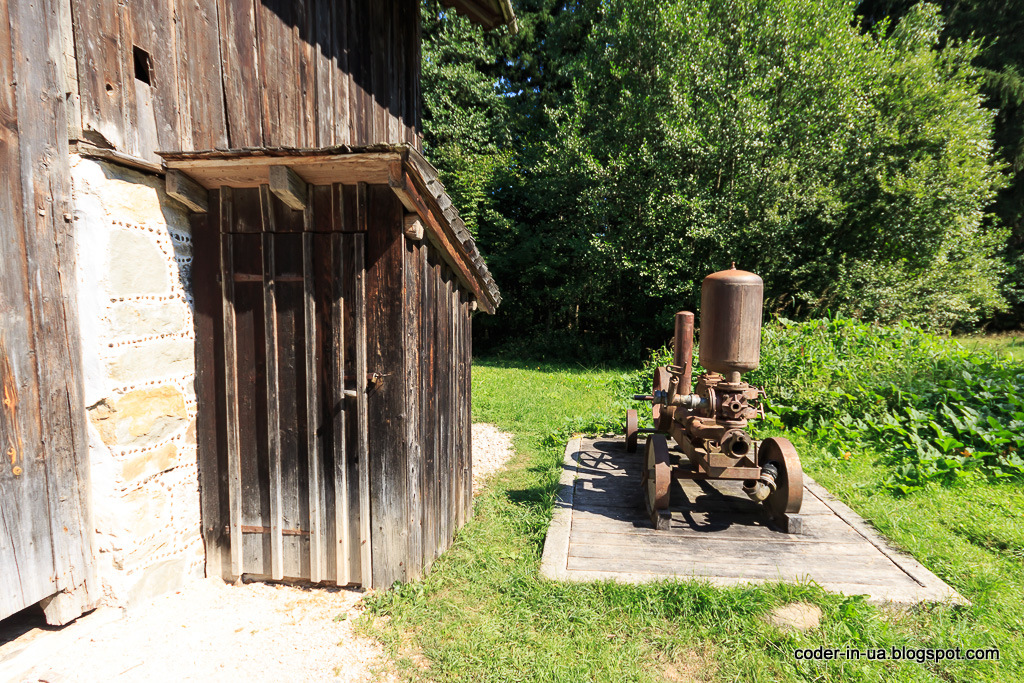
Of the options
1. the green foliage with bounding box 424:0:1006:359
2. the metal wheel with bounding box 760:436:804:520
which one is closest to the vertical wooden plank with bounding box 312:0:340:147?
the metal wheel with bounding box 760:436:804:520

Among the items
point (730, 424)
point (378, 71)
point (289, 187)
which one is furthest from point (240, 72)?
point (730, 424)

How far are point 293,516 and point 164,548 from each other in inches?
31.3

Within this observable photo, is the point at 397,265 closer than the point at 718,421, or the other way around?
the point at 397,265

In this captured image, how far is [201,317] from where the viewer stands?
3.58m

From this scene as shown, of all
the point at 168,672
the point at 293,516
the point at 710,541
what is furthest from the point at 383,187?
the point at 710,541

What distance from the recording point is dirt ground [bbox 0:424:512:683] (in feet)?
9.04

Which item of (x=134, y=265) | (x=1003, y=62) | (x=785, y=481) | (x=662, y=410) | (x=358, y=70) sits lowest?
(x=785, y=481)

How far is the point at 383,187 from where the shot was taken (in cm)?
333

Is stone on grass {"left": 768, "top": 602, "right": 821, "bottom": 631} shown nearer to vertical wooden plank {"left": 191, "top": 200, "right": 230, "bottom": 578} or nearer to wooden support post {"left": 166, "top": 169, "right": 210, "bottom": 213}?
vertical wooden plank {"left": 191, "top": 200, "right": 230, "bottom": 578}

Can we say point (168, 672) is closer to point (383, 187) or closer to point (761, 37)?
point (383, 187)

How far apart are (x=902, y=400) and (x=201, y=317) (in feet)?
26.4

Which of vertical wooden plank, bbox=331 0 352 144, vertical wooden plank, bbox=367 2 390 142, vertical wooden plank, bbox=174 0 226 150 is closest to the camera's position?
vertical wooden plank, bbox=174 0 226 150

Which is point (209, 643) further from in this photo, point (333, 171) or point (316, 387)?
point (333, 171)

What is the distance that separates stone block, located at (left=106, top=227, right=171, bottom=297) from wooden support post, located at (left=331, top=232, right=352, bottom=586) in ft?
3.56
